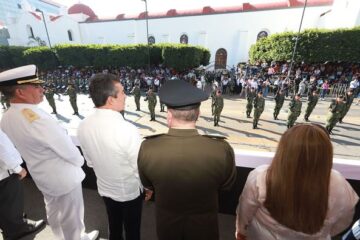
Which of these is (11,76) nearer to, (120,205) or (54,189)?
(54,189)

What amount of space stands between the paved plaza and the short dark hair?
18.4 ft

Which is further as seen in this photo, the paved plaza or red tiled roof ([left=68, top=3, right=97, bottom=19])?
red tiled roof ([left=68, top=3, right=97, bottom=19])

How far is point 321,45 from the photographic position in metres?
17.4

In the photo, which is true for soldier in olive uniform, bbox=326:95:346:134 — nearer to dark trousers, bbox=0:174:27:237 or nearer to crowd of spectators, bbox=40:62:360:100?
crowd of spectators, bbox=40:62:360:100

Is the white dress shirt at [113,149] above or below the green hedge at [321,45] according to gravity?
below

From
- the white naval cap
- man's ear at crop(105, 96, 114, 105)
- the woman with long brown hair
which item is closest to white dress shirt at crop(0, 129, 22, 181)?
the white naval cap

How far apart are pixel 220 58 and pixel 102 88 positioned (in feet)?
109

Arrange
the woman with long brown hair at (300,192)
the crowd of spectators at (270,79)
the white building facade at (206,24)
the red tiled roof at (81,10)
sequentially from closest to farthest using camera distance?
the woman with long brown hair at (300,192), the crowd of spectators at (270,79), the white building facade at (206,24), the red tiled roof at (81,10)

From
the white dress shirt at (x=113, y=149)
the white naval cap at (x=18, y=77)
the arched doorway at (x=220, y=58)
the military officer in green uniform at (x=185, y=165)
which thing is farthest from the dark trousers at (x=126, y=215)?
the arched doorway at (x=220, y=58)

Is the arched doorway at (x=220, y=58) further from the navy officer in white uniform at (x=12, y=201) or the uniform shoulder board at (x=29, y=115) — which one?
the uniform shoulder board at (x=29, y=115)

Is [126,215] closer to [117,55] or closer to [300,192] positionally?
[300,192]

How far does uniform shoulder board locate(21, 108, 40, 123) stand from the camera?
1.67m

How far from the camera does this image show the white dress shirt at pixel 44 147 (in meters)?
1.67

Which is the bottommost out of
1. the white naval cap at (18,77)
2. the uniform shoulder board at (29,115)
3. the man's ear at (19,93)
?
the uniform shoulder board at (29,115)
